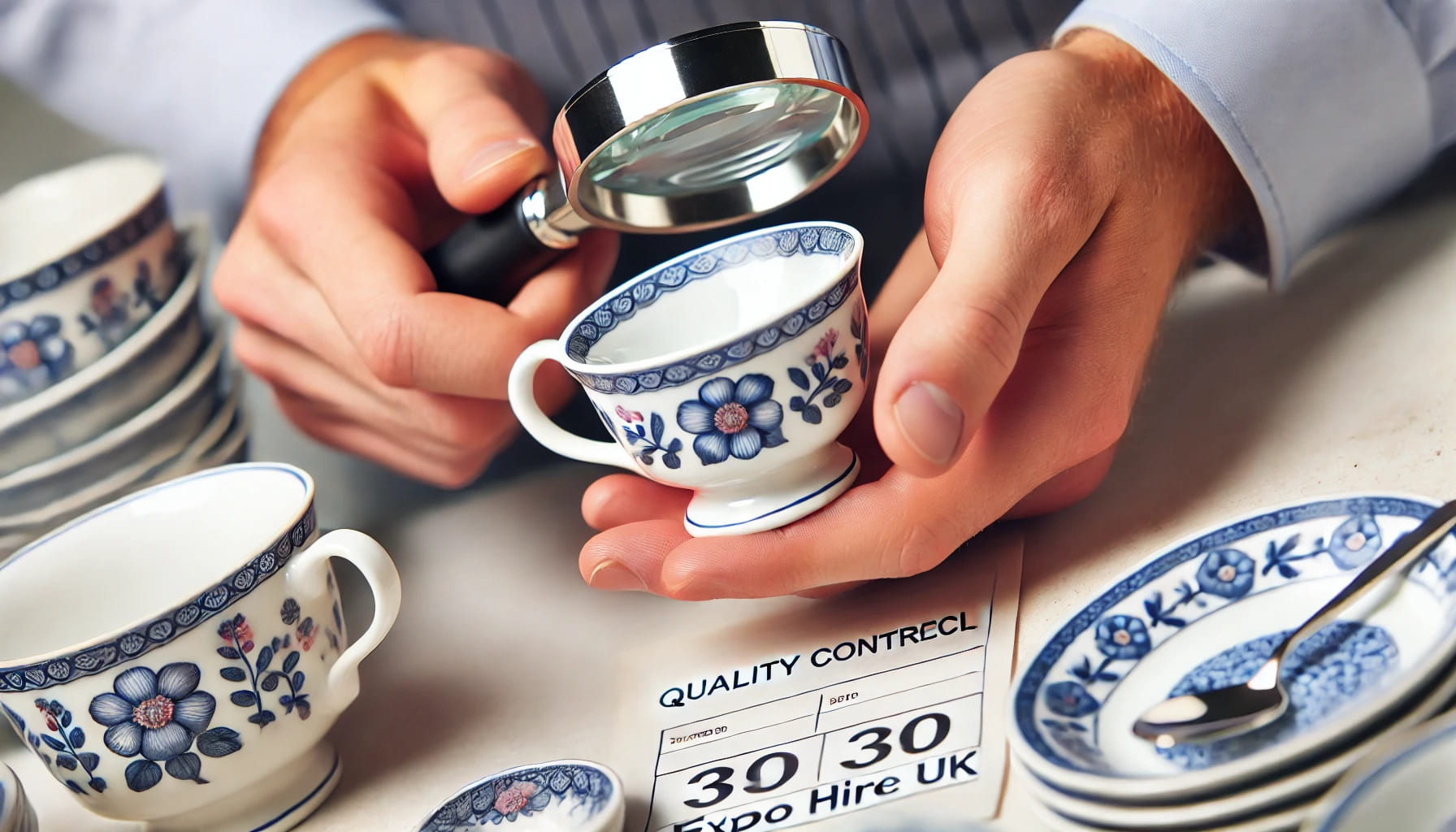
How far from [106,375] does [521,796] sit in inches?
16.9

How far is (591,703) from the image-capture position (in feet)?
1.74

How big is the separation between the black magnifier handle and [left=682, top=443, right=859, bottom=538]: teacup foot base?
21 centimetres

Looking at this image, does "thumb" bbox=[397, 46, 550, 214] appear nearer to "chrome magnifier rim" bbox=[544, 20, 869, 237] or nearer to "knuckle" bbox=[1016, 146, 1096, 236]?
"chrome magnifier rim" bbox=[544, 20, 869, 237]

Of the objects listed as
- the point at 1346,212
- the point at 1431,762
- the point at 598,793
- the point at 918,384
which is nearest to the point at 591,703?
the point at 598,793

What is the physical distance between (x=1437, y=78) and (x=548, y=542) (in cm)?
59

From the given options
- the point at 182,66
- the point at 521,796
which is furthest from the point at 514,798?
the point at 182,66

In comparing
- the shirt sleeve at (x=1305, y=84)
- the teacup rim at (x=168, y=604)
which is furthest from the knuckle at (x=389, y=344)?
the shirt sleeve at (x=1305, y=84)

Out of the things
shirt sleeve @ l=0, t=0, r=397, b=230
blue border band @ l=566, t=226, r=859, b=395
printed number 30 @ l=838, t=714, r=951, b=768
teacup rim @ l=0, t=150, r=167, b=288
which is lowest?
printed number 30 @ l=838, t=714, r=951, b=768

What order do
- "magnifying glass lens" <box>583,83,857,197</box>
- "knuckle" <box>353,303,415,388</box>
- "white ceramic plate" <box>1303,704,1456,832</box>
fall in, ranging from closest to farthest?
"white ceramic plate" <box>1303,704,1456,832</box> < "magnifying glass lens" <box>583,83,857,197</box> < "knuckle" <box>353,303,415,388</box>

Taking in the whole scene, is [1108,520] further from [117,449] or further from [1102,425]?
[117,449]

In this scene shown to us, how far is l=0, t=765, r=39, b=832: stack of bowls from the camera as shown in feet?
1.51

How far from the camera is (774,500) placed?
1.66ft

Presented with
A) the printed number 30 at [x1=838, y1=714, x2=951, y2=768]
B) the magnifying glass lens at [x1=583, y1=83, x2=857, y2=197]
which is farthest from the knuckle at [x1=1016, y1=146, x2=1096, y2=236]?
the printed number 30 at [x1=838, y1=714, x2=951, y2=768]

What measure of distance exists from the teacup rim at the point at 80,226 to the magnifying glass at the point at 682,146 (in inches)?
8.2
